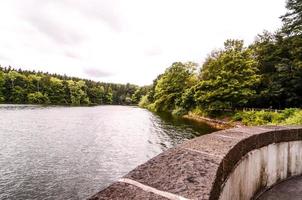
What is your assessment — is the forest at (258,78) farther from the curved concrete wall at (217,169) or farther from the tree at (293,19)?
the curved concrete wall at (217,169)

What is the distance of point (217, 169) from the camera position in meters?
1.85

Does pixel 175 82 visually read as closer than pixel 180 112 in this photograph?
No

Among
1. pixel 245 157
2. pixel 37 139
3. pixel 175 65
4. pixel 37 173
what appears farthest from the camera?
pixel 175 65

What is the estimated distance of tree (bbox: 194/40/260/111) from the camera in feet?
111

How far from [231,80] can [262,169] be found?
32.4 m

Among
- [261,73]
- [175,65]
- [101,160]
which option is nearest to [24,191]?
[101,160]

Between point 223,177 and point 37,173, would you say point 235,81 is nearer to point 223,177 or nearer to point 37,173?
point 37,173

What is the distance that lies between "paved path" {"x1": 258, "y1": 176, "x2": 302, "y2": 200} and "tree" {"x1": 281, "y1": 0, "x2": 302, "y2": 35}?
33498mm

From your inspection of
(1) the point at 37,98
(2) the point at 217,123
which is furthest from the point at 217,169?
(1) the point at 37,98

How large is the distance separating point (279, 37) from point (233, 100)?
1086 centimetres

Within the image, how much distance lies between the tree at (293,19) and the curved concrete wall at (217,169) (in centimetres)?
3330

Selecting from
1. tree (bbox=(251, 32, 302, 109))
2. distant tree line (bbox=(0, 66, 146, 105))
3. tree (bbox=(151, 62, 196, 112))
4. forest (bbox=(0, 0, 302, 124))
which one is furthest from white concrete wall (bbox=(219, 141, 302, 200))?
distant tree line (bbox=(0, 66, 146, 105))

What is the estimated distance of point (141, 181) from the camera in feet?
5.54

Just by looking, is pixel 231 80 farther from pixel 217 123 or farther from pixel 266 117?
pixel 266 117
